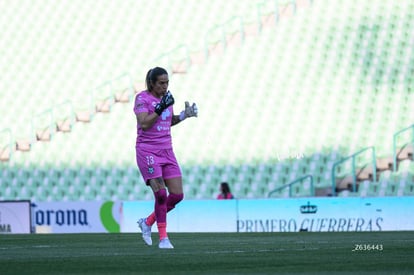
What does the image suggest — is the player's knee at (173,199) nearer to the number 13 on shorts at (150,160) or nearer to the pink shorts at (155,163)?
the pink shorts at (155,163)

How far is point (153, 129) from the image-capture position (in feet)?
38.1

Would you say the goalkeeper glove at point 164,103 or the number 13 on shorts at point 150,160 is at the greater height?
the goalkeeper glove at point 164,103

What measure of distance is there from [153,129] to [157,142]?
0.48ft

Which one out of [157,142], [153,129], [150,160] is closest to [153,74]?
[153,129]

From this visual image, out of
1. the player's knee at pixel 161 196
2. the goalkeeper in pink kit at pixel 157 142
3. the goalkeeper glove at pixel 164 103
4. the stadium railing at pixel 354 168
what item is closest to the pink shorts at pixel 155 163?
the goalkeeper in pink kit at pixel 157 142

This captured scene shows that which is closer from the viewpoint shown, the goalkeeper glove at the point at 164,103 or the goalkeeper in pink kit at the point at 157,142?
the goalkeeper glove at the point at 164,103

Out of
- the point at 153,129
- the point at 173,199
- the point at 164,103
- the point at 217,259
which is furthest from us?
the point at 173,199

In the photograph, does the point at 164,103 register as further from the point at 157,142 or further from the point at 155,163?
the point at 155,163

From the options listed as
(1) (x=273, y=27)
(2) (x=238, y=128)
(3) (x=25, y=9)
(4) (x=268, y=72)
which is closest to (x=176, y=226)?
(2) (x=238, y=128)

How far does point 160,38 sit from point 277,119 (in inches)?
224

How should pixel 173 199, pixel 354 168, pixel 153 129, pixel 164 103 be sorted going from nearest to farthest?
1. pixel 164 103
2. pixel 153 129
3. pixel 173 199
4. pixel 354 168

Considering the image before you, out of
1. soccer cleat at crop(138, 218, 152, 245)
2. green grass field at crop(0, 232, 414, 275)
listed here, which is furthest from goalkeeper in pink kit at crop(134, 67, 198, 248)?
green grass field at crop(0, 232, 414, 275)

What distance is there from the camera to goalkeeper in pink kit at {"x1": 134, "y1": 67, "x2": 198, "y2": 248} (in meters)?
11.5

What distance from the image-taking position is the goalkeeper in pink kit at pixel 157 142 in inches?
452
